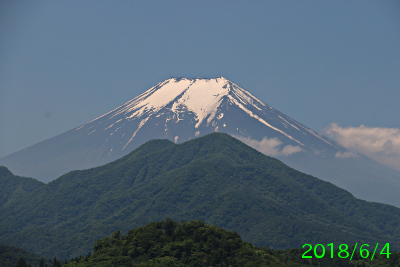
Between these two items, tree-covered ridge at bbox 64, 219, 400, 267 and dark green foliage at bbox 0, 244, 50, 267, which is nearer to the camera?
tree-covered ridge at bbox 64, 219, 400, 267

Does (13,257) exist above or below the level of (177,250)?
above

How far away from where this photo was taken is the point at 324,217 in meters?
196

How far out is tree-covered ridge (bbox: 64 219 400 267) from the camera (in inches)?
3044

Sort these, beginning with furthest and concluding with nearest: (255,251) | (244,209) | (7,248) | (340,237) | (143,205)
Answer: (143,205) → (244,209) → (340,237) → (7,248) → (255,251)

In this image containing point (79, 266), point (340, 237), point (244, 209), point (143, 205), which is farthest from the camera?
point (143, 205)

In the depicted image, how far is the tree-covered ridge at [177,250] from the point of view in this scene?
77312mm

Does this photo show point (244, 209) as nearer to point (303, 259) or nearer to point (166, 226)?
point (303, 259)

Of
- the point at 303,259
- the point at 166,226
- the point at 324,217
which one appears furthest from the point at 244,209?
the point at 166,226

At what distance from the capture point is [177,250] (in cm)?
7956

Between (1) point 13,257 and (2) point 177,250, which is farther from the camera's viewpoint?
(1) point 13,257

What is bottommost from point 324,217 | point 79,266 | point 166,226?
point 79,266

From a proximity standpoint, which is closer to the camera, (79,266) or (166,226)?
(79,266)

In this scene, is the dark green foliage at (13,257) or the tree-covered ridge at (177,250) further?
the dark green foliage at (13,257)

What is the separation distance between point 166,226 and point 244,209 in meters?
103
